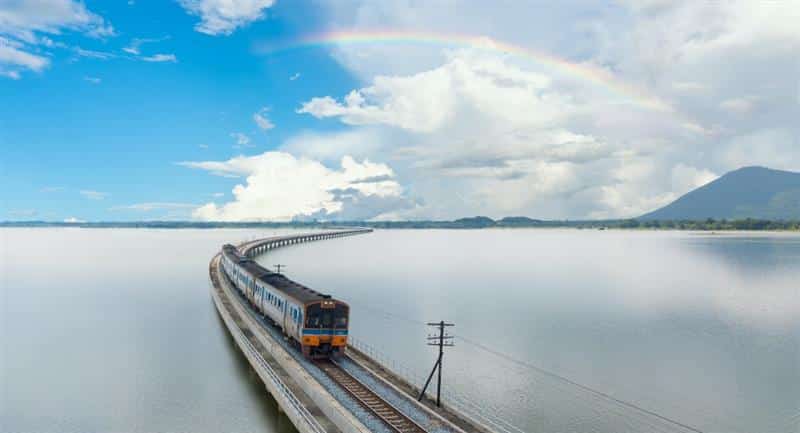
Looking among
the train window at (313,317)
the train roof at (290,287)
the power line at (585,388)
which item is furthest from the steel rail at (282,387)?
the power line at (585,388)

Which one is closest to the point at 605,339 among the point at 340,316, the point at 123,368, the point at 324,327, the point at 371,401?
the point at 340,316

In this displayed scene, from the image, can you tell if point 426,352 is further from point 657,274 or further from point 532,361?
point 657,274

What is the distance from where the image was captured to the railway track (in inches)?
940

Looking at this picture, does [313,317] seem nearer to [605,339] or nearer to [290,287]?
[290,287]

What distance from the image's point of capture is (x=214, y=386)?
37.1 meters

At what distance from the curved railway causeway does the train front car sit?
35.2 inches

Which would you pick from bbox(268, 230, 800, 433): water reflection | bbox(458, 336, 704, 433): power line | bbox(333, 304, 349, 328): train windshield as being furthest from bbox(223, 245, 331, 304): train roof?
bbox(458, 336, 704, 433): power line

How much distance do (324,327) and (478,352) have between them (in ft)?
54.6

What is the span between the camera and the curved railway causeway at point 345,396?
79.0ft

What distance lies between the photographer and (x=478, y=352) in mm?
45562

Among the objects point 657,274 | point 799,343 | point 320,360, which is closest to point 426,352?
point 320,360

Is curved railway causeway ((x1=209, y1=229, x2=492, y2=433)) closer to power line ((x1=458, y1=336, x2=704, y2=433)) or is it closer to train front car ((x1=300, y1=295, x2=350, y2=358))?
train front car ((x1=300, y1=295, x2=350, y2=358))

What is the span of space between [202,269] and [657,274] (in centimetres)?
9080

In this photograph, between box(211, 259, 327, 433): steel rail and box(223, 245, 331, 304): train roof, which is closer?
box(211, 259, 327, 433): steel rail
